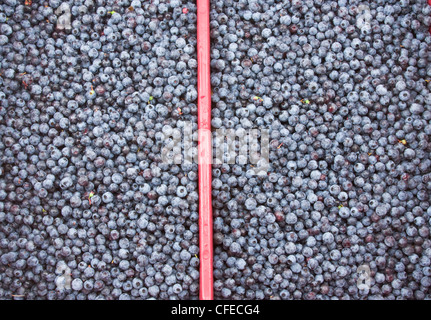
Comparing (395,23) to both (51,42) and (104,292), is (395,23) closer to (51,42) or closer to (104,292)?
(51,42)

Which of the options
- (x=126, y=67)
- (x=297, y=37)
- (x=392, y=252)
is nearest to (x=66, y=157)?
(x=126, y=67)

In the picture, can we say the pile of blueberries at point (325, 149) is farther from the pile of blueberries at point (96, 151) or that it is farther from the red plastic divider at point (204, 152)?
the pile of blueberries at point (96, 151)
